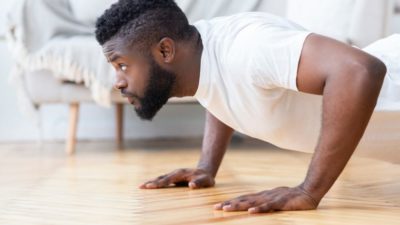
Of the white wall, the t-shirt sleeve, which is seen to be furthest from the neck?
the white wall

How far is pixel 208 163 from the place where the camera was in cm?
133

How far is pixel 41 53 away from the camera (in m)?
1.99

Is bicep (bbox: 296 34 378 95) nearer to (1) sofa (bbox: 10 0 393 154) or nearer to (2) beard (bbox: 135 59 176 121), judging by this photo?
(2) beard (bbox: 135 59 176 121)

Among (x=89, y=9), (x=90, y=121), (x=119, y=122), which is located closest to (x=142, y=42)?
(x=89, y=9)

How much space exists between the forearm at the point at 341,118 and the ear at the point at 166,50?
26cm

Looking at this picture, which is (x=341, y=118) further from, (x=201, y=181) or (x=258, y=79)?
(x=201, y=181)

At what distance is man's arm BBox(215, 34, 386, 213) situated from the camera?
0.91m

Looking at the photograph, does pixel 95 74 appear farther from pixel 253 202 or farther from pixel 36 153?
pixel 253 202

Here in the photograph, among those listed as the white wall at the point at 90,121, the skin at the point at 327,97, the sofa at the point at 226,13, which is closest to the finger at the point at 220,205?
the skin at the point at 327,97

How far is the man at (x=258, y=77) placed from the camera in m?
0.92

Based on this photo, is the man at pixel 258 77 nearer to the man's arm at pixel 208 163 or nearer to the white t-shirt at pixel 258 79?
the white t-shirt at pixel 258 79

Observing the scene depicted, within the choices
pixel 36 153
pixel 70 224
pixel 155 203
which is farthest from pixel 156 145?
pixel 70 224

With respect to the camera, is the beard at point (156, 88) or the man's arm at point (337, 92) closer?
the man's arm at point (337, 92)

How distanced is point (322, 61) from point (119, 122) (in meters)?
1.63
